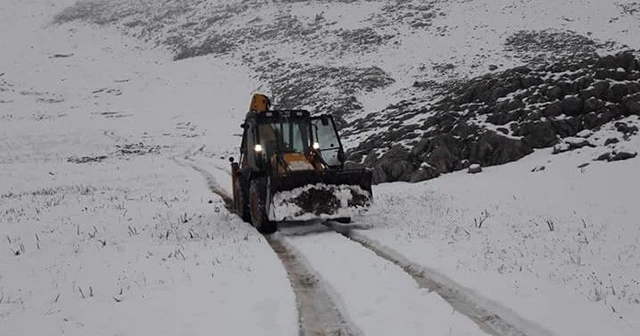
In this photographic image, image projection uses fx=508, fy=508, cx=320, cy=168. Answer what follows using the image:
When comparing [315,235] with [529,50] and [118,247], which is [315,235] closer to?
[118,247]

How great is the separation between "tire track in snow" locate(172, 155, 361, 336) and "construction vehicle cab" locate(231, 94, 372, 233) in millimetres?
999

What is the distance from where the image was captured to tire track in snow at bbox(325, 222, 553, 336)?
5.38m

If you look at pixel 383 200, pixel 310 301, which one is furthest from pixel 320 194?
pixel 310 301

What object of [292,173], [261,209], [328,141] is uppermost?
[328,141]

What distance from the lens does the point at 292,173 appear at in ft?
34.5

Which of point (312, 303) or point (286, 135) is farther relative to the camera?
point (286, 135)

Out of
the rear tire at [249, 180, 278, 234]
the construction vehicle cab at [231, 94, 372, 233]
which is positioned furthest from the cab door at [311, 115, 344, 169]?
the rear tire at [249, 180, 278, 234]

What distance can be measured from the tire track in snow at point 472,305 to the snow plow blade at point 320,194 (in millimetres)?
2321

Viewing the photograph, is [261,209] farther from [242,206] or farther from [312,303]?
[312,303]

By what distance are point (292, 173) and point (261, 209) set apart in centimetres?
113

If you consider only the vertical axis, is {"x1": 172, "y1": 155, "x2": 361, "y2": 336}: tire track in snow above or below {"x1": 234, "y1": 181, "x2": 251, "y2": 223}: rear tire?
above

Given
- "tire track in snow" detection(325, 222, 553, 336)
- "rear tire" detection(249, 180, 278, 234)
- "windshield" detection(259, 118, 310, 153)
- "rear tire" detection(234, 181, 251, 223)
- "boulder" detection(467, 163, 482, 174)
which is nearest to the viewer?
"tire track in snow" detection(325, 222, 553, 336)

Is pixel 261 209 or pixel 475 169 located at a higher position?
pixel 261 209

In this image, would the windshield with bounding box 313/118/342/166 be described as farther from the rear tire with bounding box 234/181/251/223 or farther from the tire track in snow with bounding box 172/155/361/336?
the tire track in snow with bounding box 172/155/361/336
